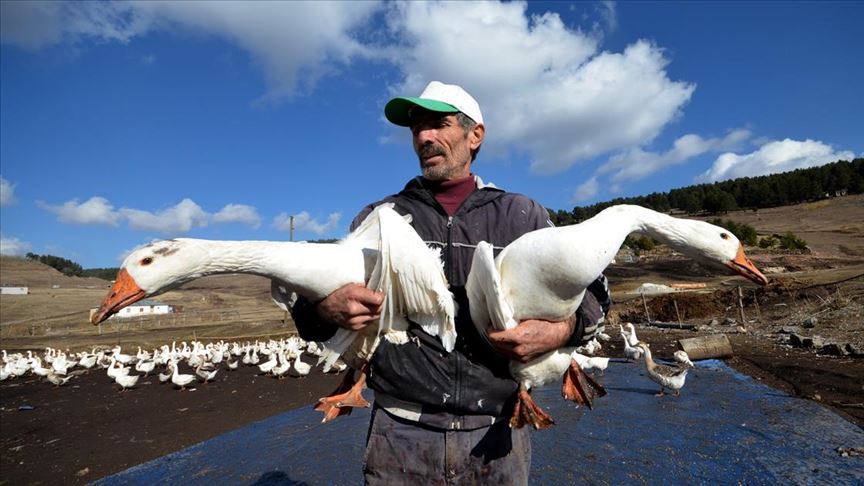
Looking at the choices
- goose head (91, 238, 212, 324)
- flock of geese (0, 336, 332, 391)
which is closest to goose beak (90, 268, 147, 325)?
goose head (91, 238, 212, 324)

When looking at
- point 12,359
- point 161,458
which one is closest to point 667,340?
point 161,458

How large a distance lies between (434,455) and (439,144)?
1869 millimetres

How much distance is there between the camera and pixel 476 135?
3.04 m

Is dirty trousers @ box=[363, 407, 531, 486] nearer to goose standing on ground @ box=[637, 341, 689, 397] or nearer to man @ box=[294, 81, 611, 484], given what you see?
Result: man @ box=[294, 81, 611, 484]

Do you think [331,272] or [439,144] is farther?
[439,144]

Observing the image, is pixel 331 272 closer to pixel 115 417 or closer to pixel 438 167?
pixel 438 167

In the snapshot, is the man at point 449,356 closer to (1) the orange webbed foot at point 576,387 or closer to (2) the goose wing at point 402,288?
(2) the goose wing at point 402,288

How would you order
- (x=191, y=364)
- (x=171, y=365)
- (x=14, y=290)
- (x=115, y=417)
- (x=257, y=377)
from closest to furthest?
(x=115, y=417)
(x=171, y=365)
(x=257, y=377)
(x=191, y=364)
(x=14, y=290)

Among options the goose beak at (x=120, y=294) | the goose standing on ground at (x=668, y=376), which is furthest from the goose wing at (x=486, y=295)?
the goose standing on ground at (x=668, y=376)

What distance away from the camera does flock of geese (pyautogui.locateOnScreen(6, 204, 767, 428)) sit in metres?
2.17

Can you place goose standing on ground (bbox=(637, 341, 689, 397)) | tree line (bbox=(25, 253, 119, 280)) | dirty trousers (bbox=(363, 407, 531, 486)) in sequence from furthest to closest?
tree line (bbox=(25, 253, 119, 280)), goose standing on ground (bbox=(637, 341, 689, 397)), dirty trousers (bbox=(363, 407, 531, 486))

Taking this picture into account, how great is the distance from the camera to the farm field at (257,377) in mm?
10250

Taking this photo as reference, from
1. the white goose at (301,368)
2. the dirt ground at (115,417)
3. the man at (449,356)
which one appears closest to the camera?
the man at (449,356)

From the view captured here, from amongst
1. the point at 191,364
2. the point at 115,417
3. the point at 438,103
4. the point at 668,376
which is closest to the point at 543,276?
the point at 438,103
